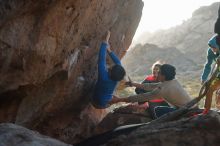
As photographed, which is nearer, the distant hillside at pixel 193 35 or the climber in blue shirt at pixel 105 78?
Result: the climber in blue shirt at pixel 105 78

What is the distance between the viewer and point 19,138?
7.54 metres

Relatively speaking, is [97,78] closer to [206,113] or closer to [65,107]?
[65,107]

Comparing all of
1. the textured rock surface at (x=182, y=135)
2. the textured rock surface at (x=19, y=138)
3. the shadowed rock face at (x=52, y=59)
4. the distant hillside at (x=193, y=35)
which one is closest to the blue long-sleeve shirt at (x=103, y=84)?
the shadowed rock face at (x=52, y=59)

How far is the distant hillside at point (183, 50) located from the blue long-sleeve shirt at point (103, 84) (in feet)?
110

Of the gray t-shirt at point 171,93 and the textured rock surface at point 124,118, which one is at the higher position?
the gray t-shirt at point 171,93

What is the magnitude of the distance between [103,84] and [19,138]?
5.96m

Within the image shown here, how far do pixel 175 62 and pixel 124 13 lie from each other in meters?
49.1

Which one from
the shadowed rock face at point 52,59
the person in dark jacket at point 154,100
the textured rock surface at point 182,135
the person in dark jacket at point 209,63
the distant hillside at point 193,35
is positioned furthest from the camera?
the distant hillside at point 193,35

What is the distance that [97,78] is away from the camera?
14.5m

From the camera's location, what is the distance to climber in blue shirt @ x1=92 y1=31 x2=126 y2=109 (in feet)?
42.4

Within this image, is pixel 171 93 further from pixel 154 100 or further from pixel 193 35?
→ pixel 193 35

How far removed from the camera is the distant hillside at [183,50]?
197 ft

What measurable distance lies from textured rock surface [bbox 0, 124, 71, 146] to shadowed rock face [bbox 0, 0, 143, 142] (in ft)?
8.49

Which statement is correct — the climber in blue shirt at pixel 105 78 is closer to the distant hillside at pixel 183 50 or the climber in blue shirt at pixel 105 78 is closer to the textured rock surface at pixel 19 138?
the textured rock surface at pixel 19 138
